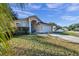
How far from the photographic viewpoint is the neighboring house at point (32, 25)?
2.48m

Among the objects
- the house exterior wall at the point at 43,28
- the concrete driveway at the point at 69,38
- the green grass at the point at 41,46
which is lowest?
the green grass at the point at 41,46

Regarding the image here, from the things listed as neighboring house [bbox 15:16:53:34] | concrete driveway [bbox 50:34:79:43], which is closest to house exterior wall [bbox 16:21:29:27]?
neighboring house [bbox 15:16:53:34]

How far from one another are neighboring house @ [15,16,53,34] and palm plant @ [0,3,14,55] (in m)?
0.10

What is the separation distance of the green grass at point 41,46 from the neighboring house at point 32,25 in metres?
0.08

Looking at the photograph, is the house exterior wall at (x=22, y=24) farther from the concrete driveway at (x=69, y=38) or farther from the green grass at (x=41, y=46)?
the concrete driveway at (x=69, y=38)

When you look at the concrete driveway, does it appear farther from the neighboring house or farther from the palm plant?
the palm plant

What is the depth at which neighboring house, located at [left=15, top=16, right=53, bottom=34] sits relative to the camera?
8.14 feet

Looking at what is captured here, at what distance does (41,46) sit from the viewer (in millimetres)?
2479

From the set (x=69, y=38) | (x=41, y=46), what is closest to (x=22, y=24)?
(x=41, y=46)

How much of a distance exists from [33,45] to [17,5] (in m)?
0.48

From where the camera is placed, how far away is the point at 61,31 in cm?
248

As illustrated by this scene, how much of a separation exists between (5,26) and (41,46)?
46 centimetres

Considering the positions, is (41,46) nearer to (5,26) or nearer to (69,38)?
(69,38)

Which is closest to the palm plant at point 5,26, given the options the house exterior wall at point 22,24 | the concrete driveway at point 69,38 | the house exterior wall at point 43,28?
the house exterior wall at point 22,24
